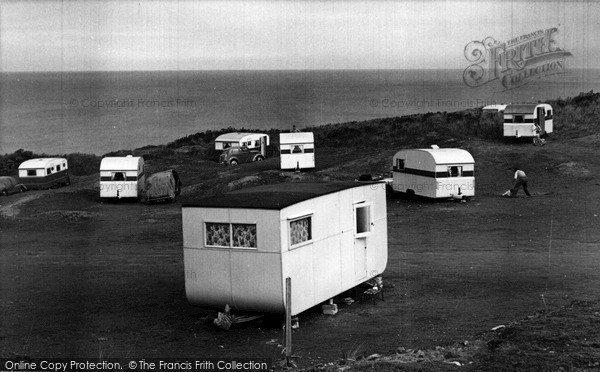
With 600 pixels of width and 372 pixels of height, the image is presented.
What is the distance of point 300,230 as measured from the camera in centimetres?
1903

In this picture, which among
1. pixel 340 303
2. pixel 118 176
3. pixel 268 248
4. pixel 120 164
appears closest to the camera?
pixel 268 248

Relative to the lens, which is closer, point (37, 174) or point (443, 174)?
point (443, 174)

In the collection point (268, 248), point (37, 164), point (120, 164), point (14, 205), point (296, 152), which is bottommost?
point (14, 205)

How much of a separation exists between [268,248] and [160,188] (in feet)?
68.1

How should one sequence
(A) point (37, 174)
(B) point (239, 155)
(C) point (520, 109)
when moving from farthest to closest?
(B) point (239, 155) < (C) point (520, 109) < (A) point (37, 174)

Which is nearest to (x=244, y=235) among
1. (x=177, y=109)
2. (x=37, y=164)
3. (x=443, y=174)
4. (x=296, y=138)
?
(x=443, y=174)

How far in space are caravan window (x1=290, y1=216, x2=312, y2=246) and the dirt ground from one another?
5.87ft

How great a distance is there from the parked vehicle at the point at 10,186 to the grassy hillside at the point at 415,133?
33.7ft

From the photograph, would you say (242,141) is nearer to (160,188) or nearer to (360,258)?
(160,188)

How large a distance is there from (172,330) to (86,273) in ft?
23.1

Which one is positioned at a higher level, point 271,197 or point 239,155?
point 271,197

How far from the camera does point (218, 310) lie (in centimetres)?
1933

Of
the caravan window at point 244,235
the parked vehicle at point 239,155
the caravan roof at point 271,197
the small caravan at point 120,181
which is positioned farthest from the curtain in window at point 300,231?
the parked vehicle at point 239,155

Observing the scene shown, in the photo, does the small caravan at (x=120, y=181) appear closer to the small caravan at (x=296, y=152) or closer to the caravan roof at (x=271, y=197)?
the small caravan at (x=296, y=152)
